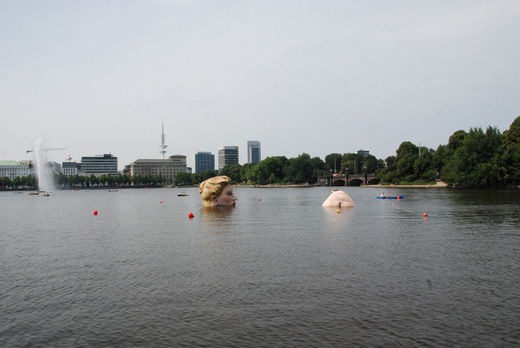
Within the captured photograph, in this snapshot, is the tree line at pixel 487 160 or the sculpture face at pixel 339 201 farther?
the tree line at pixel 487 160

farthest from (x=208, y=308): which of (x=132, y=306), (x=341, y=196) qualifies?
(x=341, y=196)

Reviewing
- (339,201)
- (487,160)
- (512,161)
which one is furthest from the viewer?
(487,160)

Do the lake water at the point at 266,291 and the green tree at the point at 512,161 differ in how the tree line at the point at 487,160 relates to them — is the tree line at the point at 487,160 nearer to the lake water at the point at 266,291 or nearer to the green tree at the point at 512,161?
the green tree at the point at 512,161

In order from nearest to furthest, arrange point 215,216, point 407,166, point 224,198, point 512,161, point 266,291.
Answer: point 266,291 < point 215,216 < point 224,198 < point 512,161 < point 407,166

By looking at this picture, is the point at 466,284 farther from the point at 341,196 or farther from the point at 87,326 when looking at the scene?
the point at 341,196

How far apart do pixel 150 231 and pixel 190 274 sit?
2451 cm

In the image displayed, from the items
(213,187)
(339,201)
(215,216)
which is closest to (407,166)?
(339,201)

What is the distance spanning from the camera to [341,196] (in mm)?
78562

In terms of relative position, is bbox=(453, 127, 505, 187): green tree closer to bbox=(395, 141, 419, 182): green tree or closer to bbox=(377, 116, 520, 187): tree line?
bbox=(377, 116, 520, 187): tree line

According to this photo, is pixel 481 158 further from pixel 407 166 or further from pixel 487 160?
pixel 407 166

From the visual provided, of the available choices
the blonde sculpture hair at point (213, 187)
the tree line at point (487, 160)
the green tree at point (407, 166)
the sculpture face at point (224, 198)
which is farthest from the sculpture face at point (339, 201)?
the green tree at point (407, 166)

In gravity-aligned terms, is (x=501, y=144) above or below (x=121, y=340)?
above

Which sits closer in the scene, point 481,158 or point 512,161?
point 512,161

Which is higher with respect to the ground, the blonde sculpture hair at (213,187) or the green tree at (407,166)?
the green tree at (407,166)
